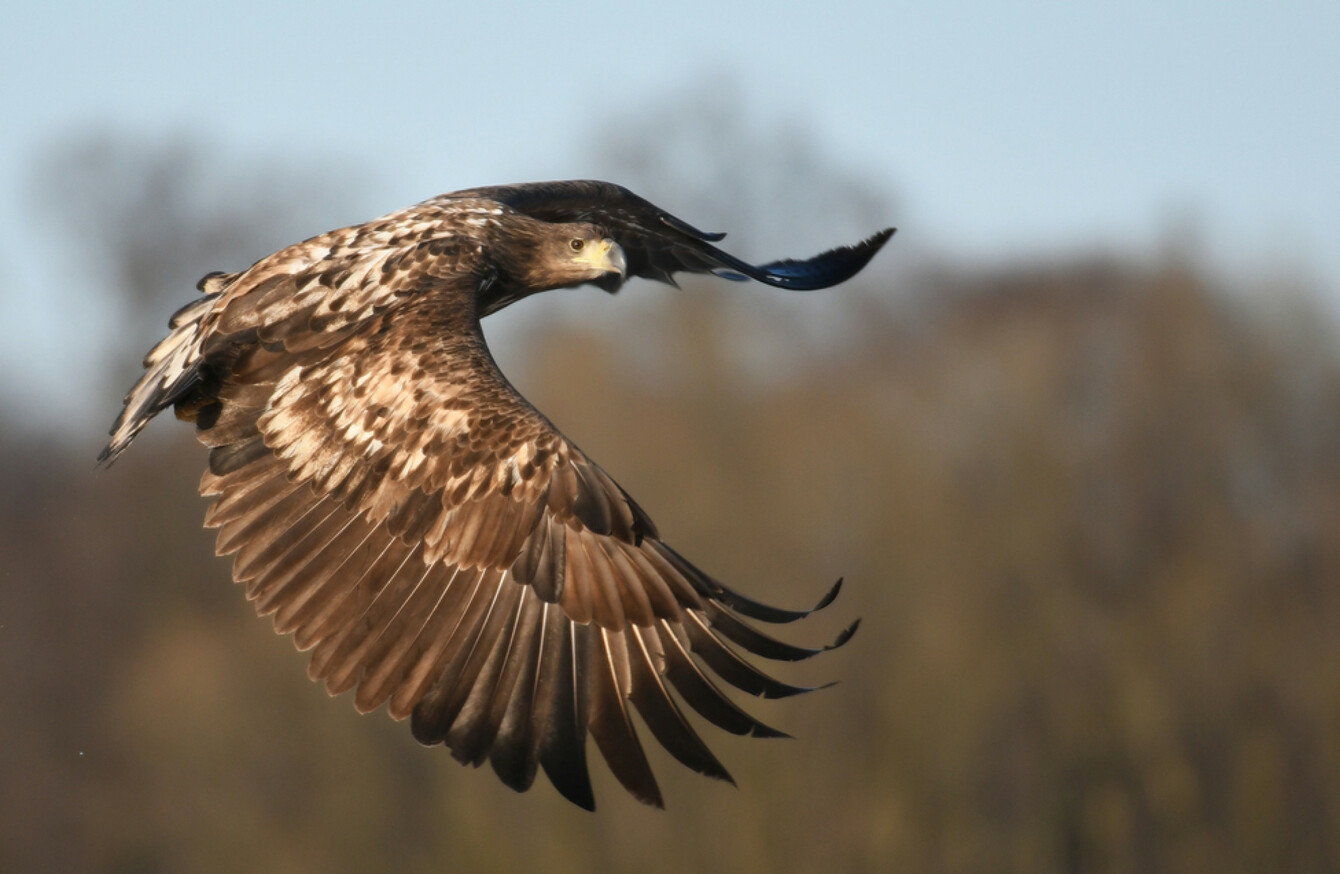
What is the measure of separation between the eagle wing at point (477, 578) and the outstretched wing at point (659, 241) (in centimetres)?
228

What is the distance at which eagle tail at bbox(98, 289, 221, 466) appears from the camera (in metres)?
7.59

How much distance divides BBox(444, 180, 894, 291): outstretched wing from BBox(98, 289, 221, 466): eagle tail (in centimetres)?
176

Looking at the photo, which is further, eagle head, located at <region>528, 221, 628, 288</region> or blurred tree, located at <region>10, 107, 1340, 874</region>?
blurred tree, located at <region>10, 107, 1340, 874</region>

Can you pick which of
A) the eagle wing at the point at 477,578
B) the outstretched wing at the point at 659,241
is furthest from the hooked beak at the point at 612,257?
the eagle wing at the point at 477,578

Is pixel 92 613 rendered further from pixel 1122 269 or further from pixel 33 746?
pixel 1122 269

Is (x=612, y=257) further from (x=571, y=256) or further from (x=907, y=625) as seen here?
(x=907, y=625)

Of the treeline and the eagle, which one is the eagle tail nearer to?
the eagle

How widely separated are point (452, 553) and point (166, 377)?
6.34 ft

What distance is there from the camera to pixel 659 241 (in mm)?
9766

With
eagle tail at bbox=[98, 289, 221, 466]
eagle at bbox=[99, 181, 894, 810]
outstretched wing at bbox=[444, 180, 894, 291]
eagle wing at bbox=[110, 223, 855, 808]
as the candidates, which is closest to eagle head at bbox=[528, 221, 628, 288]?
outstretched wing at bbox=[444, 180, 894, 291]

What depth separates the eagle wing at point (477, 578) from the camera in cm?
659

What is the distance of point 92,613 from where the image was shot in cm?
3844

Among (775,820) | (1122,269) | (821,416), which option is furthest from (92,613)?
(1122,269)

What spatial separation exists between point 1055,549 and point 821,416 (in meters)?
5.50
